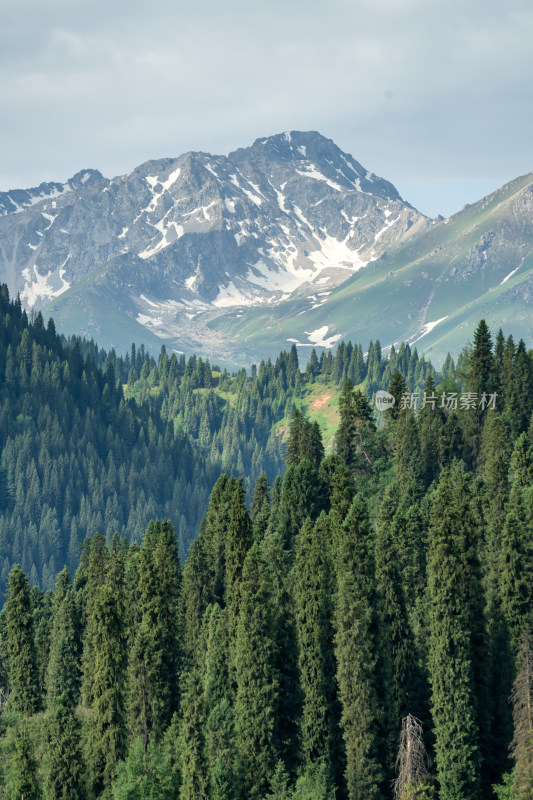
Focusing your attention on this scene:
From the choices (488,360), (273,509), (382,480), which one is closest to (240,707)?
(273,509)

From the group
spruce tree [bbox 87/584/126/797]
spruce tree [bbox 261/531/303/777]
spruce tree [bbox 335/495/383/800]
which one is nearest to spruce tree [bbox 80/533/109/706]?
spruce tree [bbox 87/584/126/797]

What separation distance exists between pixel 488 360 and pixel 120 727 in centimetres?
9931

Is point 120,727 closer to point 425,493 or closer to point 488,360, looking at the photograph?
point 425,493

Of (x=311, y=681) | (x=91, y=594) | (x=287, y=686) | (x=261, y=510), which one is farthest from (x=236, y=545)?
(x=261, y=510)

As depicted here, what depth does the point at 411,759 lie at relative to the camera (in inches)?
3679

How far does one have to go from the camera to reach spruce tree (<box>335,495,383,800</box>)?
94.4 meters

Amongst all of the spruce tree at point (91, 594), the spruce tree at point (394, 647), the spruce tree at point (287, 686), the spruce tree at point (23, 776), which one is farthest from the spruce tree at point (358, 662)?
Result: the spruce tree at point (91, 594)

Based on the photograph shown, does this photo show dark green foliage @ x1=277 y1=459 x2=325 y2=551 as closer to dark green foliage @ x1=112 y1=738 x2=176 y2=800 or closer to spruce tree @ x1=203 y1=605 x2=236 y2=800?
spruce tree @ x1=203 y1=605 x2=236 y2=800

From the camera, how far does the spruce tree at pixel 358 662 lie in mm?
94438

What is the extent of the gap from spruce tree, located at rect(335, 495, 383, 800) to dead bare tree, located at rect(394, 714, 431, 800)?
1.77 meters

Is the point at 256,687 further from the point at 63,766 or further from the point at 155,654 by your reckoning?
the point at 63,766

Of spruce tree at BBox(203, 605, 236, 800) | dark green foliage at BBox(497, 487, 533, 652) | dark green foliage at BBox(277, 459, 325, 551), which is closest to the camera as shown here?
spruce tree at BBox(203, 605, 236, 800)

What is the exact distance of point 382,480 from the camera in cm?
16738

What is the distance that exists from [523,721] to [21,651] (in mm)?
49459
